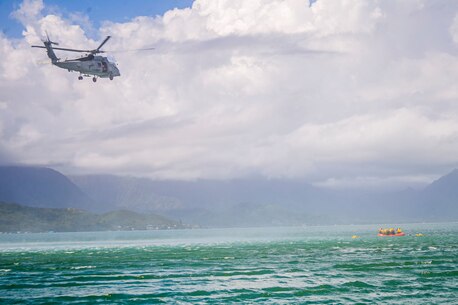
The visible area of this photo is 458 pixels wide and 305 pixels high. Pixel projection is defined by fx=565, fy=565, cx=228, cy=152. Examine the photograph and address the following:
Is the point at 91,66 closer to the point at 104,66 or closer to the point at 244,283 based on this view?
the point at 104,66

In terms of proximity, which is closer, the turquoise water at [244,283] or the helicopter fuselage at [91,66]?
the turquoise water at [244,283]

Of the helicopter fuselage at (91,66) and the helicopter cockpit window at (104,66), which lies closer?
the helicopter fuselage at (91,66)

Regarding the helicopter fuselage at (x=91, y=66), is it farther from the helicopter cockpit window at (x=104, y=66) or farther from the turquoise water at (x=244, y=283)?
the turquoise water at (x=244, y=283)

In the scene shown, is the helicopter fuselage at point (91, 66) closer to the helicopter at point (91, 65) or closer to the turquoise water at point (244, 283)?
the helicopter at point (91, 65)

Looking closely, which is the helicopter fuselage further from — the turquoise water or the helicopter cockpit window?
the turquoise water

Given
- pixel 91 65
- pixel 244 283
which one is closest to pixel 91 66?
pixel 91 65

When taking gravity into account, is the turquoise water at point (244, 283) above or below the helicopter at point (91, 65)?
below

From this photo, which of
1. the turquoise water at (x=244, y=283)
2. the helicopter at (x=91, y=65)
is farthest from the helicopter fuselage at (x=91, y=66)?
the turquoise water at (x=244, y=283)

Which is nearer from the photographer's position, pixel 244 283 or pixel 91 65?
pixel 244 283

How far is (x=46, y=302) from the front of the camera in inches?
2355

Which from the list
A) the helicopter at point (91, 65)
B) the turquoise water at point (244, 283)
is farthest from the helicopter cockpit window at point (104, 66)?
the turquoise water at point (244, 283)

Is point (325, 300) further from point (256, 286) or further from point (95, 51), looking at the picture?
point (95, 51)

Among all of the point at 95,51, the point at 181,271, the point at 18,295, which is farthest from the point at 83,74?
the point at 18,295

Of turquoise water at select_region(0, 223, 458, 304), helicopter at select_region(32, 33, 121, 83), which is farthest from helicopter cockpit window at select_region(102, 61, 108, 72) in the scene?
turquoise water at select_region(0, 223, 458, 304)
